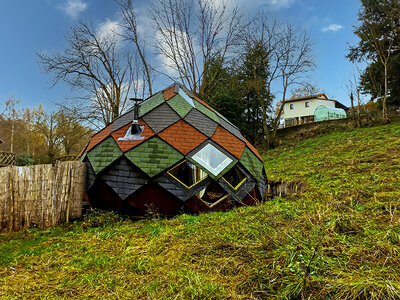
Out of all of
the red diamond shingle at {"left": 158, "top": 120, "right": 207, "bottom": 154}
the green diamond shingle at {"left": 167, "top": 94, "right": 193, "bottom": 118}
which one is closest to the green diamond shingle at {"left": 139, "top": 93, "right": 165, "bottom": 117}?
the green diamond shingle at {"left": 167, "top": 94, "right": 193, "bottom": 118}

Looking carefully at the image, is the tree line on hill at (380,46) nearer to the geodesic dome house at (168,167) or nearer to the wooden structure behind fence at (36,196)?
the geodesic dome house at (168,167)

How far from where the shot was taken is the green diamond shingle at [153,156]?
5.41m

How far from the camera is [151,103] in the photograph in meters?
7.02

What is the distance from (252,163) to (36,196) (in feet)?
18.1

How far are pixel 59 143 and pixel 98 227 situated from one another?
93.0ft

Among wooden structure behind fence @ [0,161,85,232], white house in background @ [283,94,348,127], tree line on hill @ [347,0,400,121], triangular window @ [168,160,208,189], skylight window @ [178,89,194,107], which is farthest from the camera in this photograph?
white house in background @ [283,94,348,127]

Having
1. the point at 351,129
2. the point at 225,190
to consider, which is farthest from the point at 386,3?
the point at 225,190

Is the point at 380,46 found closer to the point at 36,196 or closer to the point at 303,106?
the point at 303,106

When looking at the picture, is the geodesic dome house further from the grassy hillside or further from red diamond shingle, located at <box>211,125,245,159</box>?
the grassy hillside

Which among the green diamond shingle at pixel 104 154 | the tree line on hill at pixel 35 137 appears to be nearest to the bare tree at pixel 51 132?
the tree line on hill at pixel 35 137

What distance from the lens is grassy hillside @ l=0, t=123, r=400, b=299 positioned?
183 cm

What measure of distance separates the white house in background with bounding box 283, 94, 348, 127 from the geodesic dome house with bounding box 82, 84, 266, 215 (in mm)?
34662

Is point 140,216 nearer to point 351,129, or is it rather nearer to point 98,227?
point 98,227

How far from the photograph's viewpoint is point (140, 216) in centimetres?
539
